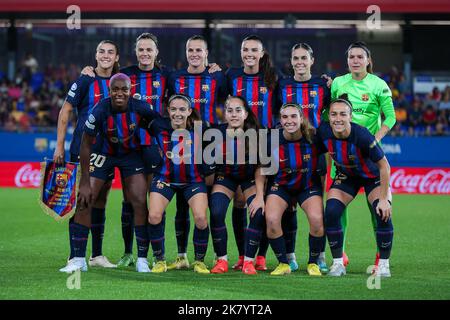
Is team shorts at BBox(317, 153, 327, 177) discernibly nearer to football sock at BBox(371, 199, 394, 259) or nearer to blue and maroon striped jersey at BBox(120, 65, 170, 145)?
football sock at BBox(371, 199, 394, 259)

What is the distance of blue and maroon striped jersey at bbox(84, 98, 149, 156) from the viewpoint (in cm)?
755

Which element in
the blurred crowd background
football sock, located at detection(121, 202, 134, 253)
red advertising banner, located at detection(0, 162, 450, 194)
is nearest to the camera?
football sock, located at detection(121, 202, 134, 253)

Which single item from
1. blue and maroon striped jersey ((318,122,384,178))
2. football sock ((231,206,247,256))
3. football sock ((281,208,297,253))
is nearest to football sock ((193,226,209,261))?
football sock ((231,206,247,256))

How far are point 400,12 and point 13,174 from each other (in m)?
9.53

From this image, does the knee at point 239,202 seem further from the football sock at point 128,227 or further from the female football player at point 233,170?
the football sock at point 128,227

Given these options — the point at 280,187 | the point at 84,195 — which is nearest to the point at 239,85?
the point at 280,187

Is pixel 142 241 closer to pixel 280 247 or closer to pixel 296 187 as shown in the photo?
pixel 280 247

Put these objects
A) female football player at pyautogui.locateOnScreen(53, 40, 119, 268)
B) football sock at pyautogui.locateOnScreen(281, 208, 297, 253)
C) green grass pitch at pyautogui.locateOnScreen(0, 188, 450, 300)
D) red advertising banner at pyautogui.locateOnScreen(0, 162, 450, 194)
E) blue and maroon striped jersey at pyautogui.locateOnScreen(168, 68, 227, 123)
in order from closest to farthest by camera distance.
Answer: green grass pitch at pyautogui.locateOnScreen(0, 188, 450, 300) → female football player at pyautogui.locateOnScreen(53, 40, 119, 268) → football sock at pyautogui.locateOnScreen(281, 208, 297, 253) → blue and maroon striped jersey at pyautogui.locateOnScreen(168, 68, 227, 123) → red advertising banner at pyautogui.locateOnScreen(0, 162, 450, 194)

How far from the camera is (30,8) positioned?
70.2 ft

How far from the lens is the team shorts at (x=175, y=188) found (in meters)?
7.76

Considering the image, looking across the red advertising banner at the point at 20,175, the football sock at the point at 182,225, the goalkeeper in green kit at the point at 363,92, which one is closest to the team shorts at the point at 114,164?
the football sock at the point at 182,225

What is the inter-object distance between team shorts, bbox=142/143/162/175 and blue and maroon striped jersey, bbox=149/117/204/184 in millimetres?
Answer: 195

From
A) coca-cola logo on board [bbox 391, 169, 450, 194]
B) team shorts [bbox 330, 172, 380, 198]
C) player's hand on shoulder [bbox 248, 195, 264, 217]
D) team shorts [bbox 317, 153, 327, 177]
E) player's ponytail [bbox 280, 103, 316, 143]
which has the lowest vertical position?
coca-cola logo on board [bbox 391, 169, 450, 194]

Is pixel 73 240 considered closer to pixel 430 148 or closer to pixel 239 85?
pixel 239 85
